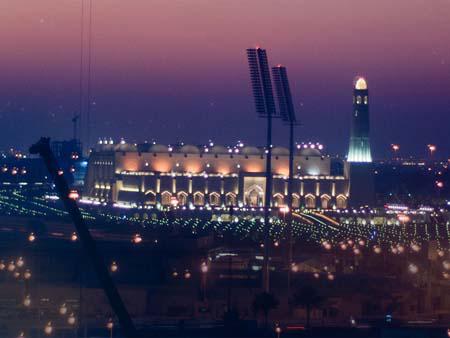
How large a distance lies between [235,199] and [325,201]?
117 inches

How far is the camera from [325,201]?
3994cm

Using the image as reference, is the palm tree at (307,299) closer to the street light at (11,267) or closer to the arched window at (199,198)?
the street light at (11,267)

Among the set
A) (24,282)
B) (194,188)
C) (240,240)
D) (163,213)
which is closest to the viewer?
(24,282)

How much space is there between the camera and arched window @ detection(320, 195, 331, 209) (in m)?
39.8

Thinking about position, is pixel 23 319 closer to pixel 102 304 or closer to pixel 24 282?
pixel 102 304

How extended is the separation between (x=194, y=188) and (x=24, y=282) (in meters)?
24.1

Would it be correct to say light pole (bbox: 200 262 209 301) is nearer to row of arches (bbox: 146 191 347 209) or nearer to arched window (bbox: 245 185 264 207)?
arched window (bbox: 245 185 264 207)

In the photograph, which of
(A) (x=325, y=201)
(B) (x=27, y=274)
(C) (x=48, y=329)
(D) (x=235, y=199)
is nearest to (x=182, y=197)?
(D) (x=235, y=199)

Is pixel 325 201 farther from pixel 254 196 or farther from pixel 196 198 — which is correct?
pixel 196 198

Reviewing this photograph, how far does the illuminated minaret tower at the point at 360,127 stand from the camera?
4103cm

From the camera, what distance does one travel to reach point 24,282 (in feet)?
52.7

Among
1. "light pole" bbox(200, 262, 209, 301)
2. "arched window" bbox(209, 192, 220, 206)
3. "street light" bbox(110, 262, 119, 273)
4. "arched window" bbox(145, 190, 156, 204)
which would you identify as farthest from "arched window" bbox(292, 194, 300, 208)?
"street light" bbox(110, 262, 119, 273)

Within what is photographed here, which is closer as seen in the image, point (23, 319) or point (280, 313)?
point (23, 319)

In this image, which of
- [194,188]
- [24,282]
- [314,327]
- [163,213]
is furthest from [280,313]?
[194,188]
